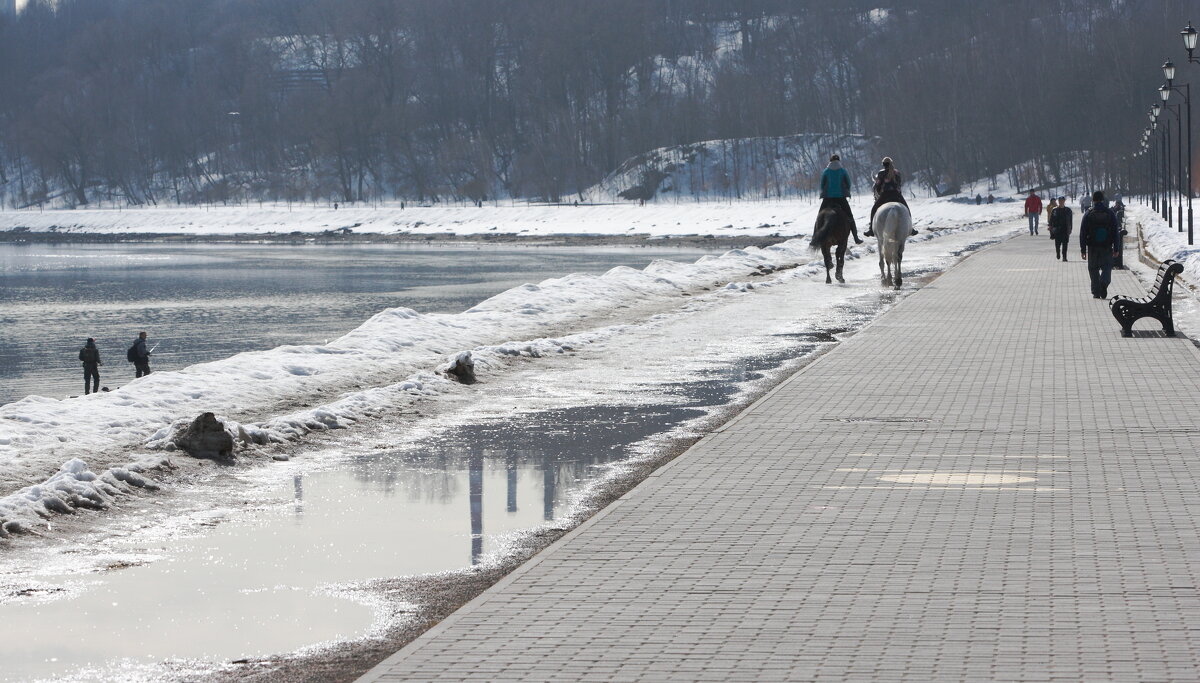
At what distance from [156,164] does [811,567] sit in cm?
17095

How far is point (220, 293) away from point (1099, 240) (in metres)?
40.1

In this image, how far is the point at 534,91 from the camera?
517 feet

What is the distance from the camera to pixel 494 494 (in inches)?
385

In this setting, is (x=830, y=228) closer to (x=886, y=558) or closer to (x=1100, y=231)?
(x=1100, y=231)

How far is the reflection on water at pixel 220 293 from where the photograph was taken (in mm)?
36000

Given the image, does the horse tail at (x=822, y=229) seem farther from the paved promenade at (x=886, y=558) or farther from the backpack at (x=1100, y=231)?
the paved promenade at (x=886, y=558)

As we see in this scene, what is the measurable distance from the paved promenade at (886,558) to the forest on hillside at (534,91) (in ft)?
333

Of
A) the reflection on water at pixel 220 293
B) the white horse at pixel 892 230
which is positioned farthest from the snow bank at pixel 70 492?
the reflection on water at pixel 220 293

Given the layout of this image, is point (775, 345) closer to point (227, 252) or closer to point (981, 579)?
point (981, 579)

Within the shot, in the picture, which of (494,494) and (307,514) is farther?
(494,494)

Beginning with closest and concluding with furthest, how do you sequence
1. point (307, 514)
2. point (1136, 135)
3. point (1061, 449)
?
1. point (307, 514)
2. point (1061, 449)
3. point (1136, 135)

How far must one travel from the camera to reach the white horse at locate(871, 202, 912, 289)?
26000 mm

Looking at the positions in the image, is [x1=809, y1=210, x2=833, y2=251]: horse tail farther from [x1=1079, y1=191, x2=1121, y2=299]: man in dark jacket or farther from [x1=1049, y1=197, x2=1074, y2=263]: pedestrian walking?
[x1=1049, y1=197, x2=1074, y2=263]: pedestrian walking

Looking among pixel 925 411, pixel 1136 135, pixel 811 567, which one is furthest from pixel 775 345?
pixel 1136 135
